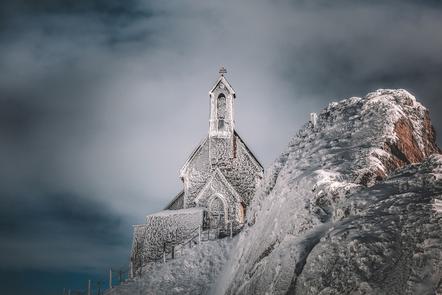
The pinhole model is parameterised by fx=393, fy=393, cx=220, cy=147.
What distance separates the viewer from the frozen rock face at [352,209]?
4121 millimetres

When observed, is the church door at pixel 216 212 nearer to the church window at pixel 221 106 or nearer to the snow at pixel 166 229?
the snow at pixel 166 229

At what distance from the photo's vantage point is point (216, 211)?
25016mm

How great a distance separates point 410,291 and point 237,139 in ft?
79.7

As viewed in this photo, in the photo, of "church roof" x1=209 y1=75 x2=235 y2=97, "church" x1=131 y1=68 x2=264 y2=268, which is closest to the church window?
"church" x1=131 y1=68 x2=264 y2=268

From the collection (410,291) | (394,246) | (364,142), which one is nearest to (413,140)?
(364,142)

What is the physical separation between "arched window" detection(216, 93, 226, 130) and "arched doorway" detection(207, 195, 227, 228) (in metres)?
5.80

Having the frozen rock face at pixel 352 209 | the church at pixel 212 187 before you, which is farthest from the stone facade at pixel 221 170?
the frozen rock face at pixel 352 209

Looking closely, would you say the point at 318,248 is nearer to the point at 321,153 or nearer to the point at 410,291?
the point at 410,291

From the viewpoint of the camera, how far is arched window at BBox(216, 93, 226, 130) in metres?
28.6

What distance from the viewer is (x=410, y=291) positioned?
3.69 metres

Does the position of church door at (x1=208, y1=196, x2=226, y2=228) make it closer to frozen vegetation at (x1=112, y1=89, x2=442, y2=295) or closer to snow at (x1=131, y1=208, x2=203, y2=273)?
snow at (x1=131, y1=208, x2=203, y2=273)

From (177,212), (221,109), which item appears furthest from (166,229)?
(221,109)

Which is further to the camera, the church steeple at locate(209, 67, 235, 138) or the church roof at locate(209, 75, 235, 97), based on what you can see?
the church roof at locate(209, 75, 235, 97)

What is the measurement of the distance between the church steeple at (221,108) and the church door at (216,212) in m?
5.10
